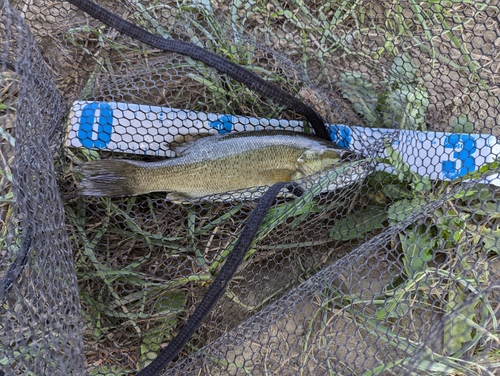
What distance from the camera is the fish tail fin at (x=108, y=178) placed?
2.11 m

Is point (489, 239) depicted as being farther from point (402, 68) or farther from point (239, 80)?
point (239, 80)

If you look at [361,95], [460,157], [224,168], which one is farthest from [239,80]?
[460,157]

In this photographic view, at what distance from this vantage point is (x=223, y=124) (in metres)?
2.35

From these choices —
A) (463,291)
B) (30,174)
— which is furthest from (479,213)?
(30,174)

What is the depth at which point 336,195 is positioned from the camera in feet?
7.43

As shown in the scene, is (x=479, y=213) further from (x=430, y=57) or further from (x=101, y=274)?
(x=101, y=274)

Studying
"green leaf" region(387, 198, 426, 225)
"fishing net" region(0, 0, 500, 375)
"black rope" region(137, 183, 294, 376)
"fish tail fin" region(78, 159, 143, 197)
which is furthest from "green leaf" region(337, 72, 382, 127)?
"fish tail fin" region(78, 159, 143, 197)

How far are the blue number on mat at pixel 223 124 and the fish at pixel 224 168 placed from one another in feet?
0.38

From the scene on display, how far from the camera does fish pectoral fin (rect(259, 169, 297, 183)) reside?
2.24 m

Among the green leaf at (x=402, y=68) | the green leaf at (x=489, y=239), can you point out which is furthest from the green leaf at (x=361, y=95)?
the green leaf at (x=489, y=239)

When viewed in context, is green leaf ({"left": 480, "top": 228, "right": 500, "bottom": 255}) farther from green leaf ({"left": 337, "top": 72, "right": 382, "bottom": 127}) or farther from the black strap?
the black strap

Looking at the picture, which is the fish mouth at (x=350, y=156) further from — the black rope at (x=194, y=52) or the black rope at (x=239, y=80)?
the black rope at (x=194, y=52)

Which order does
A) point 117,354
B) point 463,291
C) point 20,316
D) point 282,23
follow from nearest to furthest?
1. point 20,316
2. point 463,291
3. point 117,354
4. point 282,23

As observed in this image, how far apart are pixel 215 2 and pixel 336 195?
1351 millimetres
